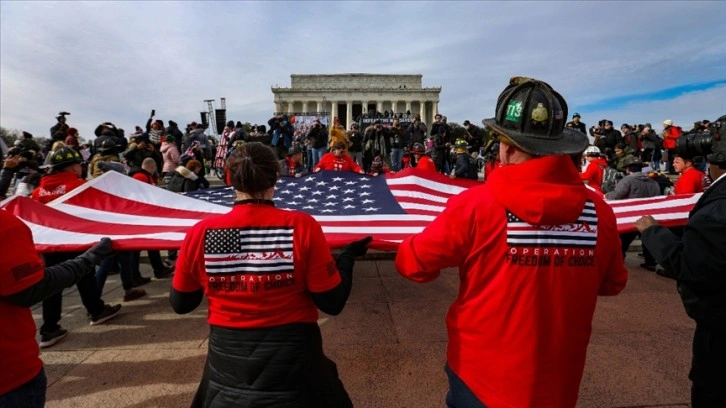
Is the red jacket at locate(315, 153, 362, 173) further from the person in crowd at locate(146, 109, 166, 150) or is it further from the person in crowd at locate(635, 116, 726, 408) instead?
the person in crowd at locate(146, 109, 166, 150)

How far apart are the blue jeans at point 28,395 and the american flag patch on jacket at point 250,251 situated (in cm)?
112

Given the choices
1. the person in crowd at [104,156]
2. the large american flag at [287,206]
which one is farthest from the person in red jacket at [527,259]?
the person in crowd at [104,156]

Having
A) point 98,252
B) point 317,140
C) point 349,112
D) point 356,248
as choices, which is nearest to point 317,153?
point 317,140

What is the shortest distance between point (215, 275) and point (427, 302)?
3.70 m

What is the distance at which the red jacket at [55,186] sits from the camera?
4.15 metres

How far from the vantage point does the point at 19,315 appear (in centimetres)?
191

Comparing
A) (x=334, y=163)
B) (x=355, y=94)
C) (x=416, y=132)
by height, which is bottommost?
(x=334, y=163)

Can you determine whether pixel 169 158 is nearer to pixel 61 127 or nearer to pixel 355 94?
pixel 61 127

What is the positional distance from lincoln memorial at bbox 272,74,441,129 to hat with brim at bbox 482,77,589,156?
2928 inches

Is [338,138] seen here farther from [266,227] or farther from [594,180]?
[266,227]

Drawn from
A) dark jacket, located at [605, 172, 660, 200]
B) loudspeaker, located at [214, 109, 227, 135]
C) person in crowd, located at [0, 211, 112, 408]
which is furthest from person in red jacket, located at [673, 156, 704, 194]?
loudspeaker, located at [214, 109, 227, 135]

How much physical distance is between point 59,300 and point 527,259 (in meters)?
4.72

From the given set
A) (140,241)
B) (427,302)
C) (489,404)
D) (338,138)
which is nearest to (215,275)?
(489,404)

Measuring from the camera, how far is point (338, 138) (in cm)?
1184
